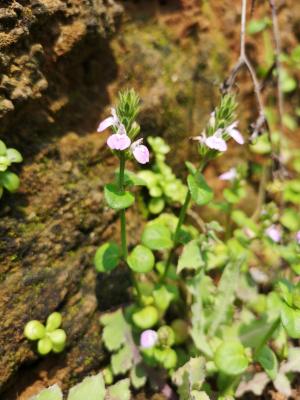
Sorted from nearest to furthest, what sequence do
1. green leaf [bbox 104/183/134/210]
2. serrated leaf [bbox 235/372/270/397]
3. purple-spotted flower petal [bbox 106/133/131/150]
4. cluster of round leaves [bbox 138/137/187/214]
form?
purple-spotted flower petal [bbox 106/133/131/150], green leaf [bbox 104/183/134/210], serrated leaf [bbox 235/372/270/397], cluster of round leaves [bbox 138/137/187/214]

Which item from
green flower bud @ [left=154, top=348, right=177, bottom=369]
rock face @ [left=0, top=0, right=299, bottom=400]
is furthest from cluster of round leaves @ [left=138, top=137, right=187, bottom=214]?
green flower bud @ [left=154, top=348, right=177, bottom=369]

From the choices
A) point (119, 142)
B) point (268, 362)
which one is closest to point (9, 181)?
point (119, 142)

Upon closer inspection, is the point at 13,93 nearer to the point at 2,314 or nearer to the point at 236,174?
the point at 2,314

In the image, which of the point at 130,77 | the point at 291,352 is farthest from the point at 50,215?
the point at 291,352

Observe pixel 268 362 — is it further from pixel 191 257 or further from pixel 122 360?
pixel 122 360

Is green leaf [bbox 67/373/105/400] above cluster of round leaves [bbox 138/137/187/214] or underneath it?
underneath

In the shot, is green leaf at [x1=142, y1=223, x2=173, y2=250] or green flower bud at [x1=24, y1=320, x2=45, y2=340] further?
green leaf at [x1=142, y1=223, x2=173, y2=250]

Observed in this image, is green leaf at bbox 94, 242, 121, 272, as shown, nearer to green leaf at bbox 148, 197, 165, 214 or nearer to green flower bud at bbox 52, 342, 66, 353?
green flower bud at bbox 52, 342, 66, 353
